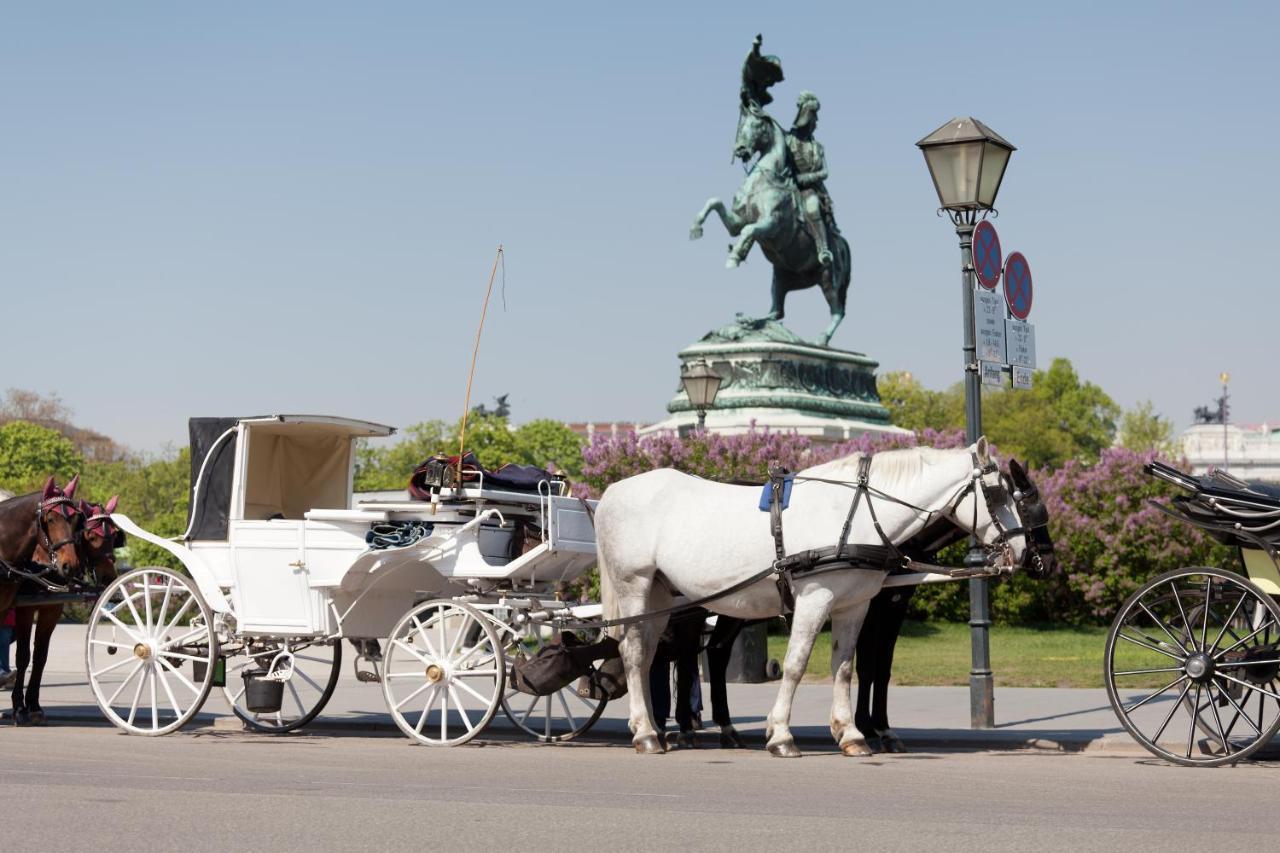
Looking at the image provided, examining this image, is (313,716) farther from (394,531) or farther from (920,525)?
(920,525)

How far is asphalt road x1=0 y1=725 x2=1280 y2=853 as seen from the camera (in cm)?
741

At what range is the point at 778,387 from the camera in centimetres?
4122

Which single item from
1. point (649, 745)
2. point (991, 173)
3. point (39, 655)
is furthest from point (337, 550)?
point (991, 173)

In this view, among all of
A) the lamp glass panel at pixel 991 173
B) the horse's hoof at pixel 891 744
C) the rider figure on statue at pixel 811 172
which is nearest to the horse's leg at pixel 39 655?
the horse's hoof at pixel 891 744

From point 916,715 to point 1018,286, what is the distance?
3.66 meters

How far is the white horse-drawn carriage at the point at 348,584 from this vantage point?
1223 centimetres

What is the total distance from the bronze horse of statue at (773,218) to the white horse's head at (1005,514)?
29666 millimetres

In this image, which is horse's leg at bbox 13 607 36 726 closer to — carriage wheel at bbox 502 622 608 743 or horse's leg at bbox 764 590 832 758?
carriage wheel at bbox 502 622 608 743

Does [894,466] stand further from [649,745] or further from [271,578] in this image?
[271,578]

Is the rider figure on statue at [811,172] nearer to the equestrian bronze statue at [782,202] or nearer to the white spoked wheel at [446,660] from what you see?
the equestrian bronze statue at [782,202]

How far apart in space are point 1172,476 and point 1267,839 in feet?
11.4

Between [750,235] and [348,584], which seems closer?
[348,584]

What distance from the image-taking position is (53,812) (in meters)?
8.27

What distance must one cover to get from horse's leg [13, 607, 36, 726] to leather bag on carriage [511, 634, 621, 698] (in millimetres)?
4486
